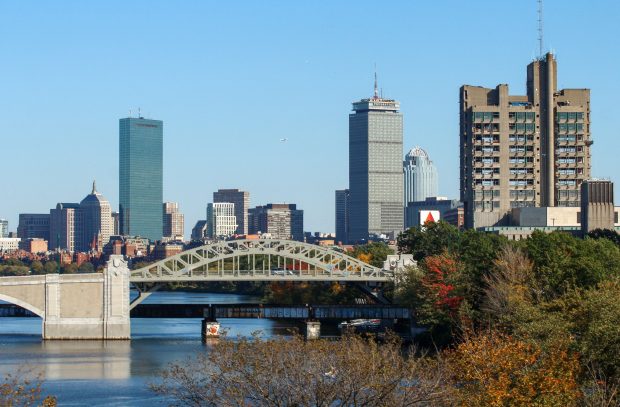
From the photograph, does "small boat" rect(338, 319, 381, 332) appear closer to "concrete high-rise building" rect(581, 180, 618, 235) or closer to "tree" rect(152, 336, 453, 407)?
"concrete high-rise building" rect(581, 180, 618, 235)

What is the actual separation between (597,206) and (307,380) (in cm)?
11757

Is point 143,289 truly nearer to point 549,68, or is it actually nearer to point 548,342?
point 549,68

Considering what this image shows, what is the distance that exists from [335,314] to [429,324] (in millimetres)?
26168

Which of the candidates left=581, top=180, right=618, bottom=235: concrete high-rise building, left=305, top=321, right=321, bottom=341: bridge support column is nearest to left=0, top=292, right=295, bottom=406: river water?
left=305, top=321, right=321, bottom=341: bridge support column

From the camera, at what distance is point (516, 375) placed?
2242 inches

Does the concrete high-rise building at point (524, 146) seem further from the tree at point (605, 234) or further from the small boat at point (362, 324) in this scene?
the small boat at point (362, 324)

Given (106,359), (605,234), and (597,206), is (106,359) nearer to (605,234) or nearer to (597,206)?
(605,234)

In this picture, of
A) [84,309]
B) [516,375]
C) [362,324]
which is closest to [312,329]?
[362,324]

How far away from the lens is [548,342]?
6506cm

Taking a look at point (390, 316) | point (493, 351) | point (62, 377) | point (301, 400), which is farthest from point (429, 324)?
point (301, 400)

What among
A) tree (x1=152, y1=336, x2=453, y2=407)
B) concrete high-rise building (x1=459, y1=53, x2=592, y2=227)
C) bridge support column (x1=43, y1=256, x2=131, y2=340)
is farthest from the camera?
concrete high-rise building (x1=459, y1=53, x2=592, y2=227)

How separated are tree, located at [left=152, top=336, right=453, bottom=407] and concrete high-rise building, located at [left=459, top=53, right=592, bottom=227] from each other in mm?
119437

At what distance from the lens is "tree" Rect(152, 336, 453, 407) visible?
51031 millimetres

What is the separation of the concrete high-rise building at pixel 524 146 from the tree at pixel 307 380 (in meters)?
119
